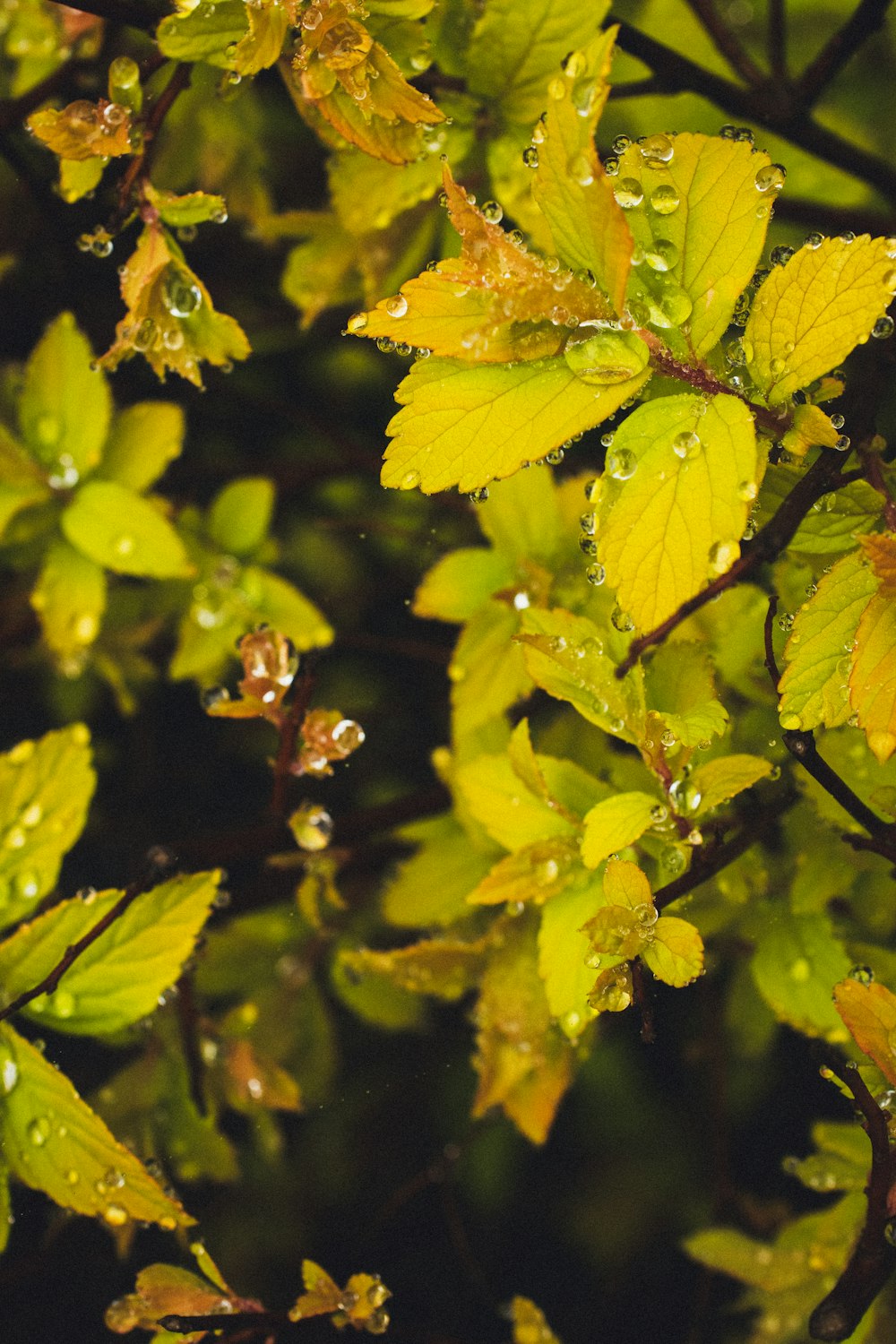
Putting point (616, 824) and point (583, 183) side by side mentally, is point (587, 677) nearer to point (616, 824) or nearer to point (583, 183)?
point (616, 824)

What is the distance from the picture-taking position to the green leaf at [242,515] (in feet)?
3.40

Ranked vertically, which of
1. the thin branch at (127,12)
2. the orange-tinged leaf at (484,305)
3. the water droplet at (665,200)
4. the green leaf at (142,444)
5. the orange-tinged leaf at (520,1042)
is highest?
the thin branch at (127,12)

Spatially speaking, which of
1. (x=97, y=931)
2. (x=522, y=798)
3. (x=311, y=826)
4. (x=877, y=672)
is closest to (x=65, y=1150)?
(x=97, y=931)

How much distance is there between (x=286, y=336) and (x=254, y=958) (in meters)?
0.70

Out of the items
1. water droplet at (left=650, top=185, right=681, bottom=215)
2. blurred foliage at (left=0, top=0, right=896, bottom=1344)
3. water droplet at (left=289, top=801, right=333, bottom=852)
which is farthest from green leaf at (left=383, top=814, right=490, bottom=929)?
water droplet at (left=650, top=185, right=681, bottom=215)

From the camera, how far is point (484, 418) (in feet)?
1.58

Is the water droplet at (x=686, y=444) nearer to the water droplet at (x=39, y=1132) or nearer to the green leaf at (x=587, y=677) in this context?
the green leaf at (x=587, y=677)

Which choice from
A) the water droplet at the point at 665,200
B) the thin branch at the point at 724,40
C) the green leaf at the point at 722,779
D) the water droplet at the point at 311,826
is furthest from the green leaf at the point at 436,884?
the thin branch at the point at 724,40

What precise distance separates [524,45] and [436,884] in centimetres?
64

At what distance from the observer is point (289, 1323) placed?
2.23ft

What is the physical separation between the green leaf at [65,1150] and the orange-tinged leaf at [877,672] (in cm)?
52

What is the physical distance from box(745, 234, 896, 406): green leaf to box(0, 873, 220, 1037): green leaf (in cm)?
49

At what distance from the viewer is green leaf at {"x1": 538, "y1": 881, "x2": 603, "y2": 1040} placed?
0.62 meters

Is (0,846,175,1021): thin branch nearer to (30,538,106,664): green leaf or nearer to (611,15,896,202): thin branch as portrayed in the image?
(30,538,106,664): green leaf
